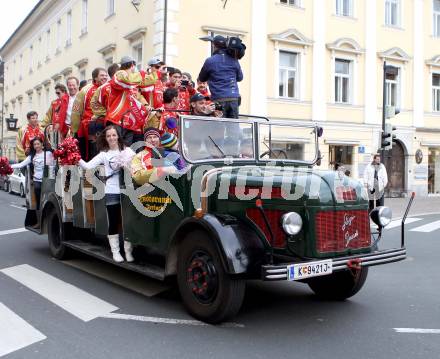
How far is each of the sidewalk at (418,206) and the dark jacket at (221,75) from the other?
1044 centimetres

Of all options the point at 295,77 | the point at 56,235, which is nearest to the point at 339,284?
the point at 56,235

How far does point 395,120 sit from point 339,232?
20.7 meters

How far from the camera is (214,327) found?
15.8 ft

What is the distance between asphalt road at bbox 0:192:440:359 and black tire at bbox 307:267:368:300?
0.14 metres

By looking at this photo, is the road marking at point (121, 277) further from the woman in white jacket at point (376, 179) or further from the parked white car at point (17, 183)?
the parked white car at point (17, 183)

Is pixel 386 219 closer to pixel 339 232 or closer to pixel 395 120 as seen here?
pixel 339 232

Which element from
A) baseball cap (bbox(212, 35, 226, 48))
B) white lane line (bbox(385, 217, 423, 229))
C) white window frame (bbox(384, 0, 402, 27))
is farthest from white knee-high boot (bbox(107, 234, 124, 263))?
white window frame (bbox(384, 0, 402, 27))

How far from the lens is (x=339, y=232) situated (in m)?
4.92

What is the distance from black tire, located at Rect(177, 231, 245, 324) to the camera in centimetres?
471

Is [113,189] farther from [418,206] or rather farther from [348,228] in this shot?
[418,206]

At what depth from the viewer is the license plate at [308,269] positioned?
443 centimetres

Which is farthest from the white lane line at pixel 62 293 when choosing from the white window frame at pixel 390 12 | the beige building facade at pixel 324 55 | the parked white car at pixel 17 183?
the white window frame at pixel 390 12

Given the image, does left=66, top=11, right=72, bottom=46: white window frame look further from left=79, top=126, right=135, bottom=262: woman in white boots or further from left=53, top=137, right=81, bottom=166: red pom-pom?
left=79, top=126, right=135, bottom=262: woman in white boots

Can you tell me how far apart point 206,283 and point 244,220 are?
2.19 feet
